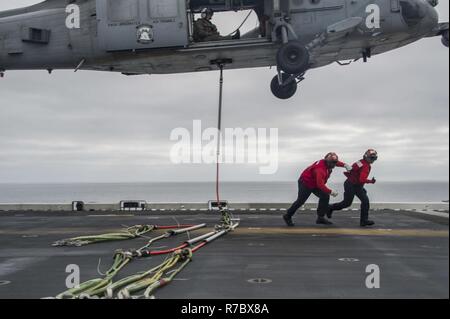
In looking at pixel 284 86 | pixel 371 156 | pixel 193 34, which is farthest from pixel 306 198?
pixel 193 34

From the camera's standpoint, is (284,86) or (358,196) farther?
(284,86)

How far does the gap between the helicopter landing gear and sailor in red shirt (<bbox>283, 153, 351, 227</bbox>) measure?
12.5 ft

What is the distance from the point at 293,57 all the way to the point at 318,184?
3598mm

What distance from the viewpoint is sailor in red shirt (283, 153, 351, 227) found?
9750 mm

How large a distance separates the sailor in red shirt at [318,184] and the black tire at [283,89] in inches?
162

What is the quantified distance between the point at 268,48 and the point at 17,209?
9663 millimetres

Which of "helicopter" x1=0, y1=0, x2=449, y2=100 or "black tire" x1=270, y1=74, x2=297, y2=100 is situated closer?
"helicopter" x1=0, y1=0, x2=449, y2=100

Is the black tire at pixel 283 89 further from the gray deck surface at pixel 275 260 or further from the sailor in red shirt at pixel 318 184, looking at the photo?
the gray deck surface at pixel 275 260

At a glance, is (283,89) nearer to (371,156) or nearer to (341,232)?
(371,156)

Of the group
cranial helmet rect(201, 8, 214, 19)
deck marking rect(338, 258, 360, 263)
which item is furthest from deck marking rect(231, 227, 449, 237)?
cranial helmet rect(201, 8, 214, 19)

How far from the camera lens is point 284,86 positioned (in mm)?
13477

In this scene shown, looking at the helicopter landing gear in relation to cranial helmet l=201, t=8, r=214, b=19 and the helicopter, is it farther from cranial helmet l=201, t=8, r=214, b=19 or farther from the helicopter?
cranial helmet l=201, t=8, r=214, b=19

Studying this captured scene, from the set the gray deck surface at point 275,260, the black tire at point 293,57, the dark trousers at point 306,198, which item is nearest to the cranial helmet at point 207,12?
the black tire at point 293,57
